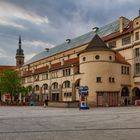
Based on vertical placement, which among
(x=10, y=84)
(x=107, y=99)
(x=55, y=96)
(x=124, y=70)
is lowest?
(x=107, y=99)

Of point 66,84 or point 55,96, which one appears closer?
point 66,84

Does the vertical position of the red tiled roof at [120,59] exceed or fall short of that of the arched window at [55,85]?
it exceeds it

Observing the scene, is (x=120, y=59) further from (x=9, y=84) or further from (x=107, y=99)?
(x=9, y=84)

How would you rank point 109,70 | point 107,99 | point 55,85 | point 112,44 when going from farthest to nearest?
point 55,85 → point 112,44 → point 109,70 → point 107,99

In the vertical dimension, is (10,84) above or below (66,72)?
below

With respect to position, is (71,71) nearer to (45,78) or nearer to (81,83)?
(81,83)

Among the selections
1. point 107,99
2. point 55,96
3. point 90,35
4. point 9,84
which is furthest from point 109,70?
point 9,84

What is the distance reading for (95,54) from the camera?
6588cm

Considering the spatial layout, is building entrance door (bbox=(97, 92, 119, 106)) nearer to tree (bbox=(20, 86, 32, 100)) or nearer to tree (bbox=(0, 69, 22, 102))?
tree (bbox=(20, 86, 32, 100))

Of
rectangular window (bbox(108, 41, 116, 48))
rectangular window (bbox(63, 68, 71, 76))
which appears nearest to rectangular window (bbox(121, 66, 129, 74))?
rectangular window (bbox(108, 41, 116, 48))

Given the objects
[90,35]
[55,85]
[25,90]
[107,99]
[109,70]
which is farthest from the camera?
[90,35]

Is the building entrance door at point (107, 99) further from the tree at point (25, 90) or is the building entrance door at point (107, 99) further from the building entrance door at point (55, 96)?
the tree at point (25, 90)

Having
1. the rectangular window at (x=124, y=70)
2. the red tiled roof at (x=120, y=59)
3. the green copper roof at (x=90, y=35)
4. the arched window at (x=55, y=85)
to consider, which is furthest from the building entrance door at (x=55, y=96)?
the rectangular window at (x=124, y=70)

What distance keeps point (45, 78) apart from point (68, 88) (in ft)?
45.0
